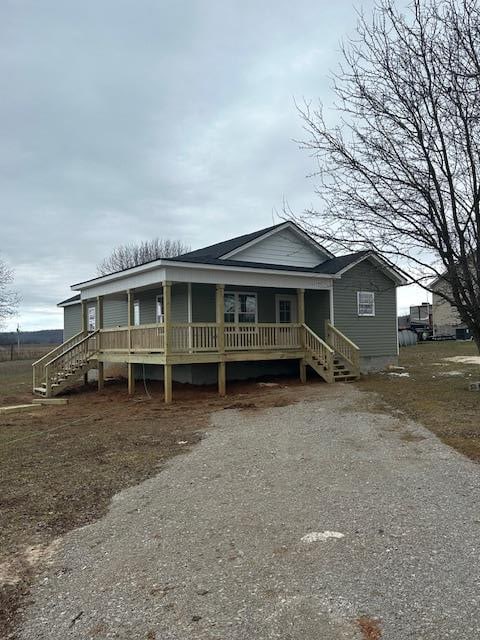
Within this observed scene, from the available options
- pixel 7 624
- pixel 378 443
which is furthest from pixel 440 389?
pixel 7 624

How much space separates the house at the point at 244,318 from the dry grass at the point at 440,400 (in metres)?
1.65

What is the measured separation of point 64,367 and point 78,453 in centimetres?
962

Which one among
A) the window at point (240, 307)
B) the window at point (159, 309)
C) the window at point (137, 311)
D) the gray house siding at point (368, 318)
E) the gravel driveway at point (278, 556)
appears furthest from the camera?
the window at point (137, 311)

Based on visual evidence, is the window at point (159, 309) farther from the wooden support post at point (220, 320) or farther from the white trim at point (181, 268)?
the wooden support post at point (220, 320)

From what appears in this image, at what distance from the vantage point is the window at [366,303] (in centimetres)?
1891

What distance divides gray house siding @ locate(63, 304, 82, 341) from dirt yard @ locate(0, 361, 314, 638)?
11.3 m

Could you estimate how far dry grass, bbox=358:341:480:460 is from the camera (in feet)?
26.8

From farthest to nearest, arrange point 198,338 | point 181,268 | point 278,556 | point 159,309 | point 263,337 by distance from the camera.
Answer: point 159,309 → point 263,337 → point 198,338 → point 181,268 → point 278,556

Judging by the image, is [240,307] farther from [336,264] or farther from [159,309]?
[336,264]

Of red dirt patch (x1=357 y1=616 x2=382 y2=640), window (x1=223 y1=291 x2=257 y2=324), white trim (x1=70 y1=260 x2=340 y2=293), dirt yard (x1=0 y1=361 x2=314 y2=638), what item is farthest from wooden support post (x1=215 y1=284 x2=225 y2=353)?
red dirt patch (x1=357 y1=616 x2=382 y2=640)

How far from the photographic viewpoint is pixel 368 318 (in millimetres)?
19109

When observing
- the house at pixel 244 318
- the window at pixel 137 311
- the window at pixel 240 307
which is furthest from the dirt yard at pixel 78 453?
the window at pixel 137 311

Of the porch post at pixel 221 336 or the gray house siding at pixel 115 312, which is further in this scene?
the gray house siding at pixel 115 312

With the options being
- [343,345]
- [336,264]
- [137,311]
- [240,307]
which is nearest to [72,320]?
[137,311]
